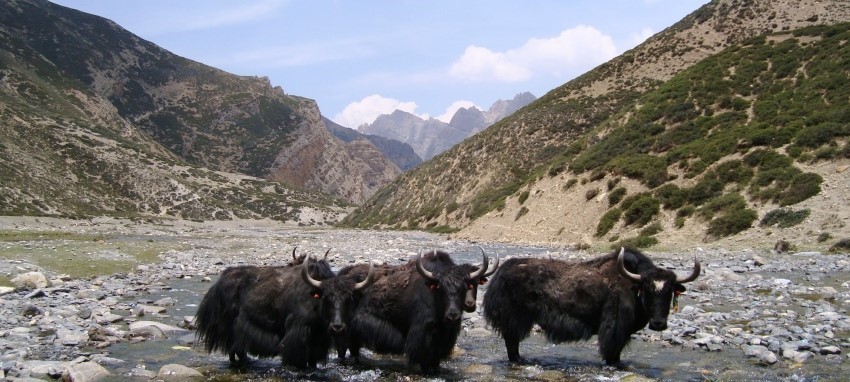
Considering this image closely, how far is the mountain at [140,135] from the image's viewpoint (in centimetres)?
8119

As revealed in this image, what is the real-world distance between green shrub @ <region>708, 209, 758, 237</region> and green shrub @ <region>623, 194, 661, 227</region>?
13.3 ft

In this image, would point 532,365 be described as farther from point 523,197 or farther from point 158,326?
point 523,197

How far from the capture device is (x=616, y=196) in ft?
114

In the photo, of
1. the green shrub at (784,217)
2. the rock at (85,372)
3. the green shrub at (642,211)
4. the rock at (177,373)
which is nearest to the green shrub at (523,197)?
the green shrub at (642,211)

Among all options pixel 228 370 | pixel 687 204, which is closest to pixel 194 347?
pixel 228 370

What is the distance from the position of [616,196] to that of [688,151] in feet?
16.3

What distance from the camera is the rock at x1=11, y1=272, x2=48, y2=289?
610 inches

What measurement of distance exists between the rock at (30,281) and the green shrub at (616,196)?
91.2 ft

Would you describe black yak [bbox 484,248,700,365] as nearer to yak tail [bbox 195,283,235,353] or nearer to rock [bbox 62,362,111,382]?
yak tail [bbox 195,283,235,353]

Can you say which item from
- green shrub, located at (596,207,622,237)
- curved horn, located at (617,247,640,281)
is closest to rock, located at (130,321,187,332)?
curved horn, located at (617,247,640,281)

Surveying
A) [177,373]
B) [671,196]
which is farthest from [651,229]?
[177,373]

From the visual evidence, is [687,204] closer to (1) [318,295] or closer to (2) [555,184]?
(2) [555,184]

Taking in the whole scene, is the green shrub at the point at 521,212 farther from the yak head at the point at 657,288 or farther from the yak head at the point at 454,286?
the yak head at the point at 454,286

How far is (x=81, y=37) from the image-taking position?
153250mm
